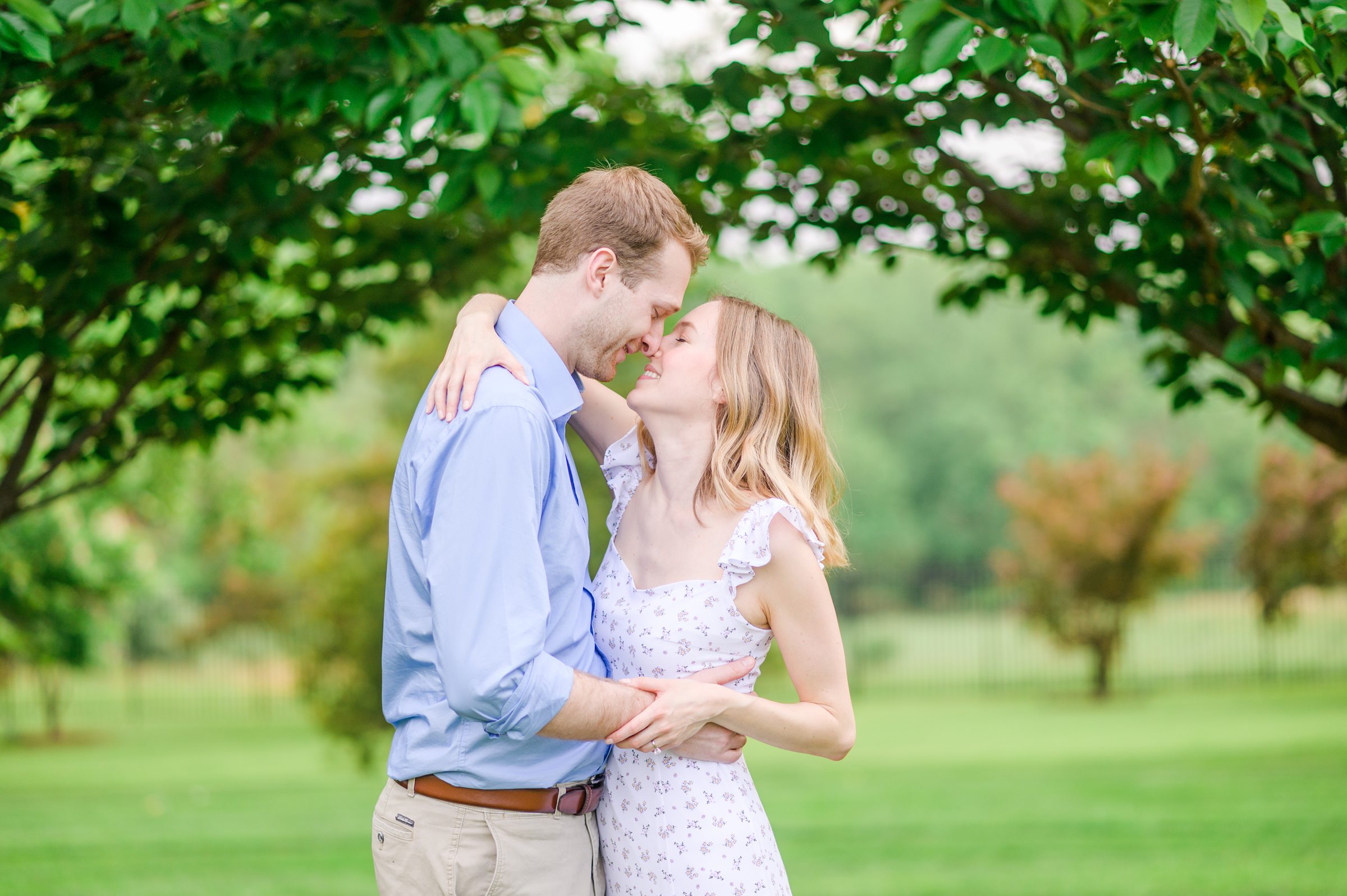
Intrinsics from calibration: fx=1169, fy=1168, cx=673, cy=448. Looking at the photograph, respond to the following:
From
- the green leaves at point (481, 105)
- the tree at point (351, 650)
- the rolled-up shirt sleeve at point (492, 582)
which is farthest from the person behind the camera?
the tree at point (351, 650)

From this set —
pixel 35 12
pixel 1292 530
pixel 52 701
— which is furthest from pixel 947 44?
pixel 52 701

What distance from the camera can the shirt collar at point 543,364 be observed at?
7.35 feet

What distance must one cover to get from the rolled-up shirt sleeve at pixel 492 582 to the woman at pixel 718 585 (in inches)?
9.4

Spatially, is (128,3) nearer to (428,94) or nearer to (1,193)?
(428,94)

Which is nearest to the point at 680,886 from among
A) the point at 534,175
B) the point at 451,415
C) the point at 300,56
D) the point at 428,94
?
the point at 451,415

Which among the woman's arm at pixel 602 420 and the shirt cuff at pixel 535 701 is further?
the woman's arm at pixel 602 420

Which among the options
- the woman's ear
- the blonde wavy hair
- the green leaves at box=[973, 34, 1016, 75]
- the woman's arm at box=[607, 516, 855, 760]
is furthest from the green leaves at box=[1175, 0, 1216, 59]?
the woman's arm at box=[607, 516, 855, 760]

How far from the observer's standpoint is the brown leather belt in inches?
86.0

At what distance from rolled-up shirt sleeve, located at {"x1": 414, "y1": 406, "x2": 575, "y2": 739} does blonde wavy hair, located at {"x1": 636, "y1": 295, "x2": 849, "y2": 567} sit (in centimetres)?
60

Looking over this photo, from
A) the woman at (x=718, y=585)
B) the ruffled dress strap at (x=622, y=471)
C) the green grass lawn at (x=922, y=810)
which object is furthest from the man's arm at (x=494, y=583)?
the green grass lawn at (x=922, y=810)

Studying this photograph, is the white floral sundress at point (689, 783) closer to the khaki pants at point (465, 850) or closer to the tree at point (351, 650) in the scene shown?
the khaki pants at point (465, 850)

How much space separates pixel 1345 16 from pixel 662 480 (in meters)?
1.66

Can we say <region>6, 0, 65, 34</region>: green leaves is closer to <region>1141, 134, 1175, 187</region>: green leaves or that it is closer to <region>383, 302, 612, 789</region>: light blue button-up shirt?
<region>383, 302, 612, 789</region>: light blue button-up shirt

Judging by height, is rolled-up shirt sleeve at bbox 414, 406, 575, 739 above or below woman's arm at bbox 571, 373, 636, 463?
above
